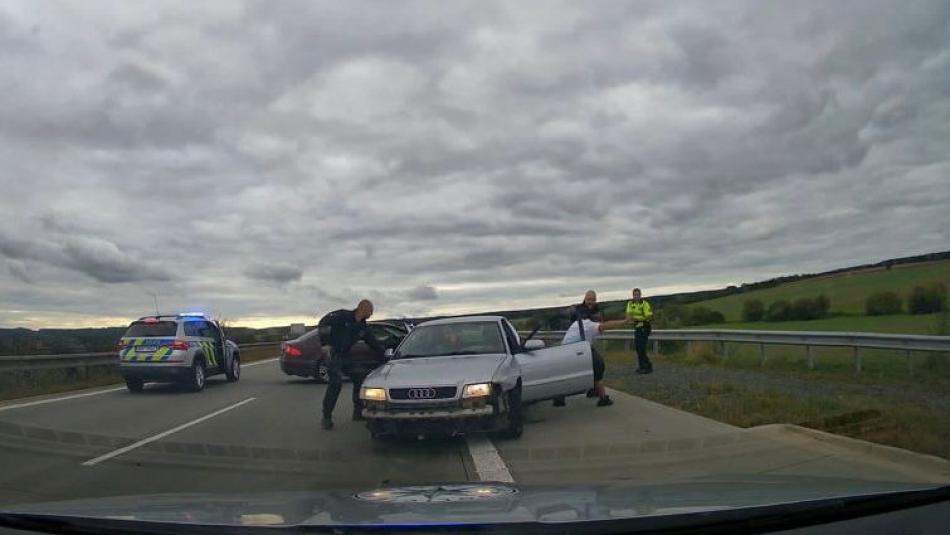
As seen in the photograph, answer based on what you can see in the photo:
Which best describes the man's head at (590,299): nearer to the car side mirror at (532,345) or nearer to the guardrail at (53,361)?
the car side mirror at (532,345)

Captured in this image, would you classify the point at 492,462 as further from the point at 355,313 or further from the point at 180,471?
the point at 355,313

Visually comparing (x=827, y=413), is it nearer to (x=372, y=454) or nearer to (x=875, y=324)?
(x=372, y=454)

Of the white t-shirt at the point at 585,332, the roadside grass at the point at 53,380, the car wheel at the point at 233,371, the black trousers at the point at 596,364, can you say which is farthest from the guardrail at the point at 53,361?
the black trousers at the point at 596,364

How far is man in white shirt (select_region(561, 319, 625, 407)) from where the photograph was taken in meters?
11.7

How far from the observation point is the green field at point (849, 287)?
24688 mm

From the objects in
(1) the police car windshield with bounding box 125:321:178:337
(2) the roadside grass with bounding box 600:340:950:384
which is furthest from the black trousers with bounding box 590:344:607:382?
(1) the police car windshield with bounding box 125:321:178:337

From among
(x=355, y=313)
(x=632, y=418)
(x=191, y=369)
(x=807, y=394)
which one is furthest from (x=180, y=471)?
(x=191, y=369)

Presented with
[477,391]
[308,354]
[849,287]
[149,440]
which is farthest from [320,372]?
[849,287]

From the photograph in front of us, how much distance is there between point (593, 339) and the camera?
1266cm

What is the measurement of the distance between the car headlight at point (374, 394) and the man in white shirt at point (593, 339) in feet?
13.2

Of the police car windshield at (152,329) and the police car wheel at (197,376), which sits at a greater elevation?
the police car windshield at (152,329)

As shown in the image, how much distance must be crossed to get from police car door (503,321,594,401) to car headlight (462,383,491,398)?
1.51 m

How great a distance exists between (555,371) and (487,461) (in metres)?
3.00

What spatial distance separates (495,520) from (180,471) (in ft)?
16.4
